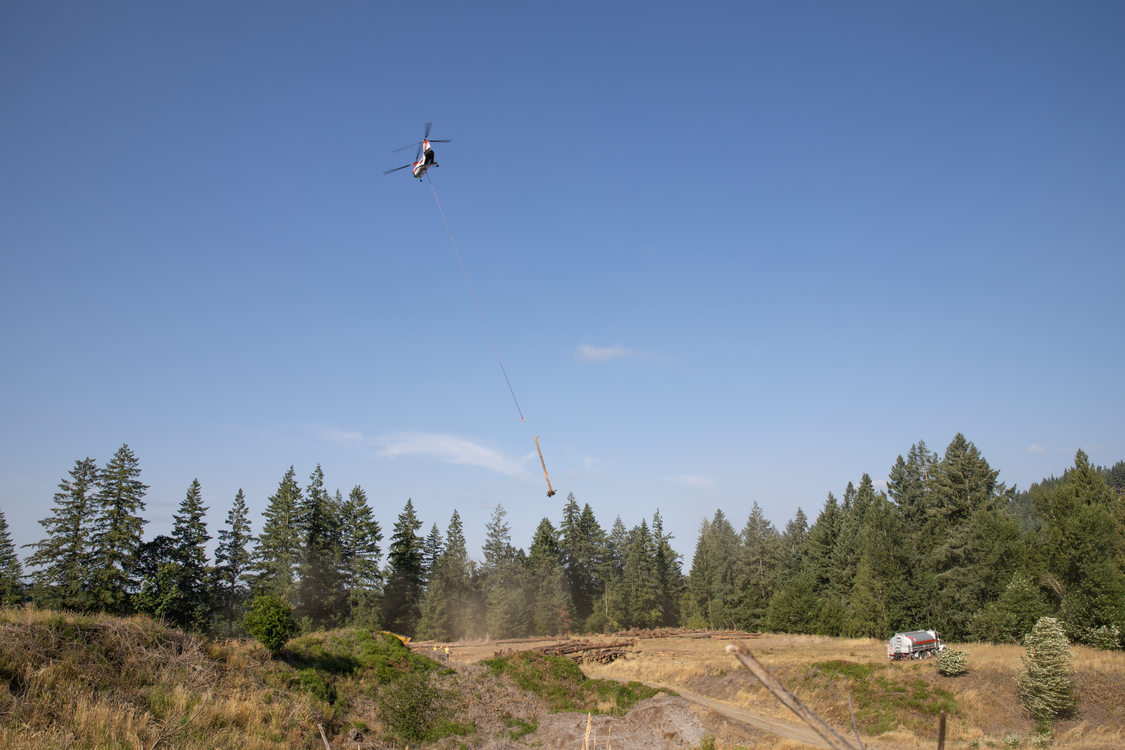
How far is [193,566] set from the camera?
5266 cm

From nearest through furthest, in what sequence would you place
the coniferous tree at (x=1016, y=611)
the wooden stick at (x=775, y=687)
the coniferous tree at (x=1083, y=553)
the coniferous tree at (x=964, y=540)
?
the wooden stick at (x=775, y=687), the coniferous tree at (x=1083, y=553), the coniferous tree at (x=1016, y=611), the coniferous tree at (x=964, y=540)

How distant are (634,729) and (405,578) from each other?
160 feet

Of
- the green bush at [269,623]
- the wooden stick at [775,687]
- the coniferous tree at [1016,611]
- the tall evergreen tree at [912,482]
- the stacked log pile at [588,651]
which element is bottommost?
the stacked log pile at [588,651]

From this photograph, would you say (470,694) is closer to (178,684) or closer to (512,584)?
(178,684)

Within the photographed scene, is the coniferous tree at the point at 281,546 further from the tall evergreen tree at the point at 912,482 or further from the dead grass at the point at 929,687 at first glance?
the tall evergreen tree at the point at 912,482

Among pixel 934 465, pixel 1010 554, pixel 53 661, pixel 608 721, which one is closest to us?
pixel 53 661

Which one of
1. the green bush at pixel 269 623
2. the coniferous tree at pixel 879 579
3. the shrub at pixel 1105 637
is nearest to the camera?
the green bush at pixel 269 623

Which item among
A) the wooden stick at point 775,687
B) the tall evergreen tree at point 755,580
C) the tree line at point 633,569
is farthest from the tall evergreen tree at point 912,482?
the wooden stick at point 775,687

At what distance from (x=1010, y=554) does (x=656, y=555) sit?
168 feet

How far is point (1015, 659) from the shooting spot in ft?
116

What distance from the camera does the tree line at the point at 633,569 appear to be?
1742 inches

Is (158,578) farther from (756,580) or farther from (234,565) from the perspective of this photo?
(756,580)

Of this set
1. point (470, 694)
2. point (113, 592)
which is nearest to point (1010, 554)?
point (470, 694)

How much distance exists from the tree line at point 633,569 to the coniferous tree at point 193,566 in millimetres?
123
